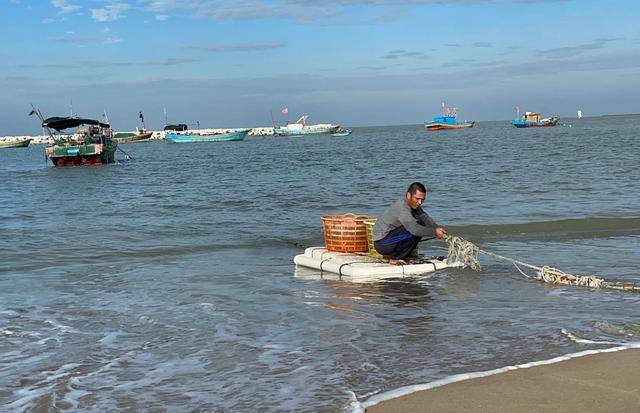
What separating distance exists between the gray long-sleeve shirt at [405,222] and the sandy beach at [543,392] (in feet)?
13.8

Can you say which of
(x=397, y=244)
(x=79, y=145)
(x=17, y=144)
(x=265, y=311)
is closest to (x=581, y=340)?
(x=265, y=311)

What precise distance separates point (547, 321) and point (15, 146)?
506 ft

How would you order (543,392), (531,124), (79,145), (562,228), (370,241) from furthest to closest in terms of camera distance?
(531,124)
(79,145)
(562,228)
(370,241)
(543,392)

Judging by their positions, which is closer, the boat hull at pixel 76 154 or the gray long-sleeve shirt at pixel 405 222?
the gray long-sleeve shirt at pixel 405 222

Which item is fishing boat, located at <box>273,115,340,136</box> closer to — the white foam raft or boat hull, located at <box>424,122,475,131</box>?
boat hull, located at <box>424,122,475,131</box>

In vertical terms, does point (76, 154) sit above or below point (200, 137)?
below

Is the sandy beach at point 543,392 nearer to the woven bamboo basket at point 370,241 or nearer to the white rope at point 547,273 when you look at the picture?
the white rope at point 547,273

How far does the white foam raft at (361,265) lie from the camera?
9828 mm

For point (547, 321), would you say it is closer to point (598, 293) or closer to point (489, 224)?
point (598, 293)

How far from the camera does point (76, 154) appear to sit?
46.8 metres

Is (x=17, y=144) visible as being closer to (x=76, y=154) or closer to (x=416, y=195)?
(x=76, y=154)

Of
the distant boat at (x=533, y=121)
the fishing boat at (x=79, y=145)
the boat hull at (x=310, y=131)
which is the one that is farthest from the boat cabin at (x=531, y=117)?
the fishing boat at (x=79, y=145)

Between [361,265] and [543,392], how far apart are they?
16.7 ft

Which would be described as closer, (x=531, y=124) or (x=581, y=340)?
(x=581, y=340)
